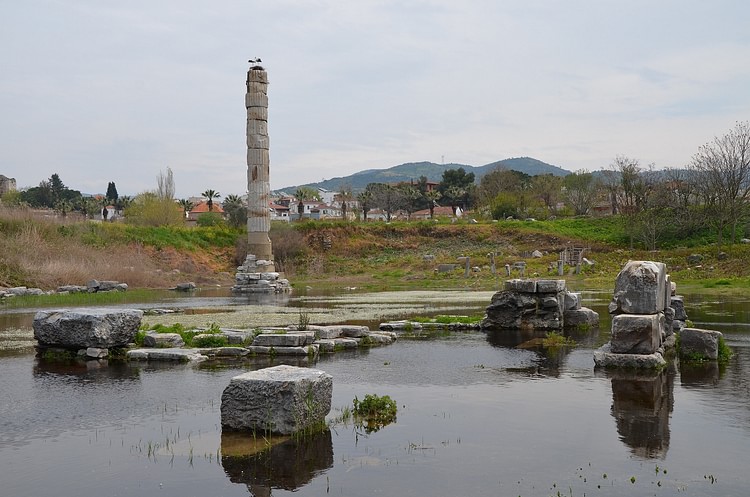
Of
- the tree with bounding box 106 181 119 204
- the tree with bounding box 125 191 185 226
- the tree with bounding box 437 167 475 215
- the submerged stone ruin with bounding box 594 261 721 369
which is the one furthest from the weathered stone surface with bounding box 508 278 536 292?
the tree with bounding box 106 181 119 204

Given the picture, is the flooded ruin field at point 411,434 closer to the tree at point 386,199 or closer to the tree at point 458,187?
the tree at point 386,199

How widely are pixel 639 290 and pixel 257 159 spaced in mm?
35032

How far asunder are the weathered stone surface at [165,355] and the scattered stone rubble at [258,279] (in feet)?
91.3

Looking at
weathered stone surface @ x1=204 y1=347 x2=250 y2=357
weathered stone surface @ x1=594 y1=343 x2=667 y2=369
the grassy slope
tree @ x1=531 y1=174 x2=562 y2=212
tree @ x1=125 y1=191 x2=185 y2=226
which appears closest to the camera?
weathered stone surface @ x1=594 y1=343 x2=667 y2=369

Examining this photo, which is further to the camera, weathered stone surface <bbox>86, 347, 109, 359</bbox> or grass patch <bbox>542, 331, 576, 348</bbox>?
grass patch <bbox>542, 331, 576, 348</bbox>

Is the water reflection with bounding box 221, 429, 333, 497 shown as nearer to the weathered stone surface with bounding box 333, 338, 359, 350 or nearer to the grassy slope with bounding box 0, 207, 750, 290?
the weathered stone surface with bounding box 333, 338, 359, 350

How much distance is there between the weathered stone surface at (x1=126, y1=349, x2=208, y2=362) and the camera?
14999 millimetres

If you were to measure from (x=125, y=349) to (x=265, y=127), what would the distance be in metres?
32.1

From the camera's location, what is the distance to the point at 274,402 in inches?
364

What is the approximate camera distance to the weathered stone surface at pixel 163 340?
1631 centimetres

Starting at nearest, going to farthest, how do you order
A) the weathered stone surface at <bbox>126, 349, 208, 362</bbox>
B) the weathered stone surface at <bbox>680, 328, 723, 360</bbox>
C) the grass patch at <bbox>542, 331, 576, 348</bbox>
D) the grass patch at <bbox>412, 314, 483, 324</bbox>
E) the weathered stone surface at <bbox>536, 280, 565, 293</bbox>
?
the weathered stone surface at <bbox>680, 328, 723, 360</bbox>, the weathered stone surface at <bbox>126, 349, 208, 362</bbox>, the grass patch at <bbox>542, 331, 576, 348</bbox>, the weathered stone surface at <bbox>536, 280, 565, 293</bbox>, the grass patch at <bbox>412, 314, 483, 324</bbox>

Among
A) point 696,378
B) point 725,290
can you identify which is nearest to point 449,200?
point 725,290

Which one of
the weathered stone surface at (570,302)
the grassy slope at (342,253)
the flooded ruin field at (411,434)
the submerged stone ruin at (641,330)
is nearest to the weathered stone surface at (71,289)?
the grassy slope at (342,253)

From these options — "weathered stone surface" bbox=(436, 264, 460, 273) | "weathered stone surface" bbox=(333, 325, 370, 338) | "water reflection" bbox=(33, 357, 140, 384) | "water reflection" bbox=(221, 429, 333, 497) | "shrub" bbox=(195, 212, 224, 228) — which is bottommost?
"water reflection" bbox=(33, 357, 140, 384)
